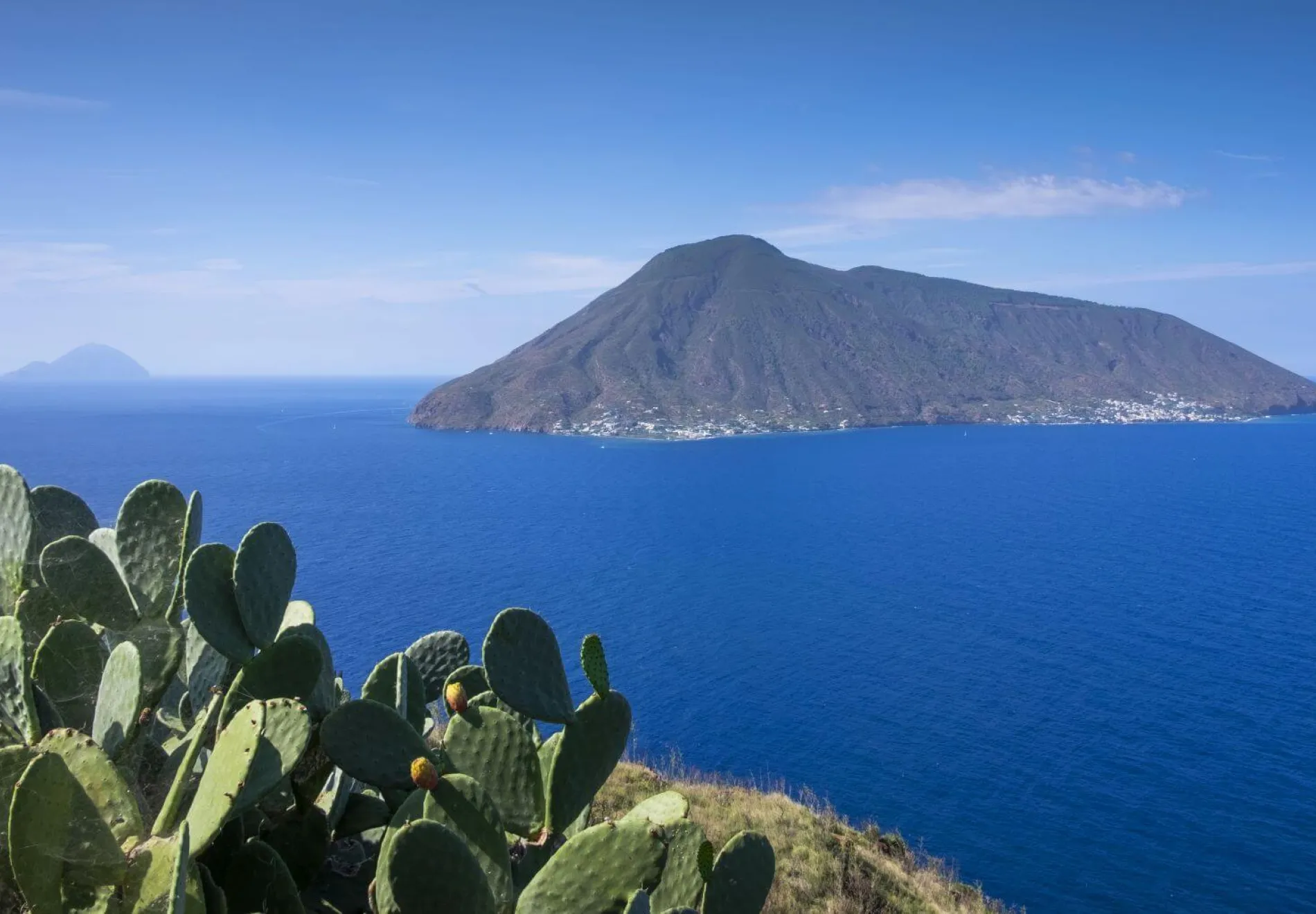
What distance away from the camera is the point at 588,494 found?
4247 inches

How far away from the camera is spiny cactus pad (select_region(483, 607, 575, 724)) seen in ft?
8.69

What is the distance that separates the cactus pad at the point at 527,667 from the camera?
8.69 ft

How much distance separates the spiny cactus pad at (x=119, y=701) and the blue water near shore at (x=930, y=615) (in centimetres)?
3368

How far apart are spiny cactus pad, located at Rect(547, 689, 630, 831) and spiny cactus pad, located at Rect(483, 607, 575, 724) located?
0.07 meters

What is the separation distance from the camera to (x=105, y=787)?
1.91 metres

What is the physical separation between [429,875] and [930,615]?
62262 mm

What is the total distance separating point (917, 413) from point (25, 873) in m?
205

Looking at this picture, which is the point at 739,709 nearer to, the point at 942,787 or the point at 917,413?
the point at 942,787

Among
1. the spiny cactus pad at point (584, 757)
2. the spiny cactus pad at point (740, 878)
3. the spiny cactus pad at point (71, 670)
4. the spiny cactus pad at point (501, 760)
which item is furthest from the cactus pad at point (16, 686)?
the spiny cactus pad at point (740, 878)

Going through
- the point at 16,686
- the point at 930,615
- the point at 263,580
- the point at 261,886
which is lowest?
the point at 930,615

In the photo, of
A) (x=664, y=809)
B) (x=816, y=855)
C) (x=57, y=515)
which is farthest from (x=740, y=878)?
(x=816, y=855)

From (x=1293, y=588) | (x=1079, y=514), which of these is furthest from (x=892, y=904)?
(x=1079, y=514)

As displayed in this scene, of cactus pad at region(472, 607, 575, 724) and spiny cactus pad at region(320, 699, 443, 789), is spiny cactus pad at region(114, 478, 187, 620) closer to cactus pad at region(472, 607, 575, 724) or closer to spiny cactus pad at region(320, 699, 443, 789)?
spiny cactus pad at region(320, 699, 443, 789)

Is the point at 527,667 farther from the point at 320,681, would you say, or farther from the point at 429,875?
the point at 429,875
